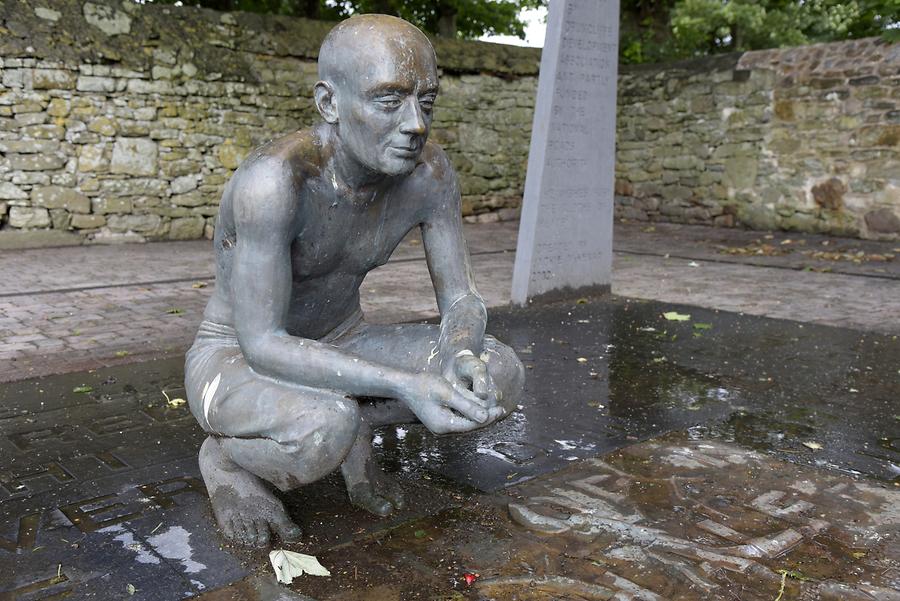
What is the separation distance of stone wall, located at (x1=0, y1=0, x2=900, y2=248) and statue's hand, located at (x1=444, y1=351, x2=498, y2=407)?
8279 millimetres

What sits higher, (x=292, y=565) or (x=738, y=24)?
(x=738, y=24)

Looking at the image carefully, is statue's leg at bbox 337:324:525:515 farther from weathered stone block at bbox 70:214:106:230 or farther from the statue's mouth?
weathered stone block at bbox 70:214:106:230

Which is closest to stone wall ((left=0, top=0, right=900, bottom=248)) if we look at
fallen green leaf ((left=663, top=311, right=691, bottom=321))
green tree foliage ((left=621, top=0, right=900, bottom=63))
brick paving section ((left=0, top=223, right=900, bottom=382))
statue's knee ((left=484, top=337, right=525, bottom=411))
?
brick paving section ((left=0, top=223, right=900, bottom=382))

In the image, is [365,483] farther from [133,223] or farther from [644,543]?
[133,223]

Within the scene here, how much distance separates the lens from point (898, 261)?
Result: 27.9 ft

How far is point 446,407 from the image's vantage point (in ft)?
7.03

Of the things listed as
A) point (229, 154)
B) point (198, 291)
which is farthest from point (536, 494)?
point (229, 154)

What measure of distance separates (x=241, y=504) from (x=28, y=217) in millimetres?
7887

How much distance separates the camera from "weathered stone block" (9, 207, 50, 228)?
9.07m

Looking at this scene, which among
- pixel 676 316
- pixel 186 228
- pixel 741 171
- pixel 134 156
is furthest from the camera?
pixel 741 171

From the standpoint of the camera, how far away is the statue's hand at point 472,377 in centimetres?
215

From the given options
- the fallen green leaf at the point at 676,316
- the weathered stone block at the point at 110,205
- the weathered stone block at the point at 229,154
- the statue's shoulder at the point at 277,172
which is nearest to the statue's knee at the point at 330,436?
the statue's shoulder at the point at 277,172

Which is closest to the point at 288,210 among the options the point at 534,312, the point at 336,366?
the point at 336,366

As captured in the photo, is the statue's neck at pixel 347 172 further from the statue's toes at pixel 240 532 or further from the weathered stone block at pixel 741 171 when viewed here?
the weathered stone block at pixel 741 171
